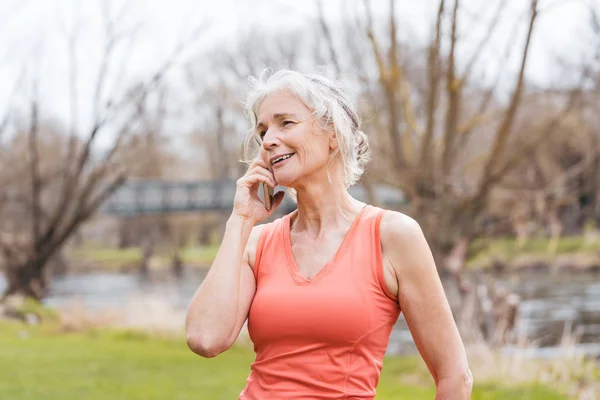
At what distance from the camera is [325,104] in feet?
6.84

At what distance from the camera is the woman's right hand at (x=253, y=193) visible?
218cm

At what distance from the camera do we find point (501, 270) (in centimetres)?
2341

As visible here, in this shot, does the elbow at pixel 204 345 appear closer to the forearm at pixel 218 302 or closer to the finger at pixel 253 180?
the forearm at pixel 218 302

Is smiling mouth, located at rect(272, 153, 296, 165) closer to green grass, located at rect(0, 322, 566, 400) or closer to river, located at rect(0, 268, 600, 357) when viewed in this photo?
green grass, located at rect(0, 322, 566, 400)

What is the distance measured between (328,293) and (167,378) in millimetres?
7129

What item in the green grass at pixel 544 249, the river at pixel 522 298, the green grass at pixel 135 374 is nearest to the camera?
the green grass at pixel 135 374

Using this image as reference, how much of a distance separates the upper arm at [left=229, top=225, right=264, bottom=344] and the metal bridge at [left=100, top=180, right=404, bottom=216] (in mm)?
28929

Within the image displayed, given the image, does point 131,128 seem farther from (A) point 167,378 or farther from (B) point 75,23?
(A) point 167,378

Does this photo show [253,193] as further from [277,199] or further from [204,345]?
[204,345]

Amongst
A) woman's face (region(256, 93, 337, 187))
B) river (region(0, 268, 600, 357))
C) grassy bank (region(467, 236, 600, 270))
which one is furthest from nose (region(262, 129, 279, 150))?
grassy bank (region(467, 236, 600, 270))

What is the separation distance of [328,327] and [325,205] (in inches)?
15.0

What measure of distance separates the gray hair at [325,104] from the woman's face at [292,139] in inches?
0.8

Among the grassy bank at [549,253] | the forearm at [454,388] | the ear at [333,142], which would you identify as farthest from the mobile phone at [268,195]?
the grassy bank at [549,253]

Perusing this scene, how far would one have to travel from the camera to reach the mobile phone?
7.27 feet
